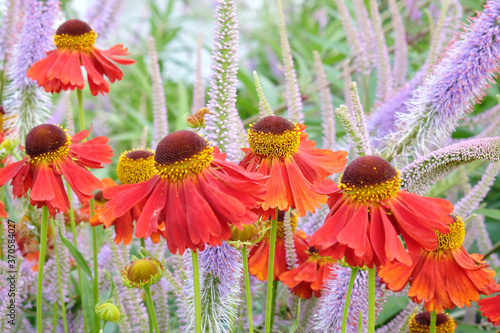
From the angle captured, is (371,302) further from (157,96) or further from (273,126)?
(157,96)

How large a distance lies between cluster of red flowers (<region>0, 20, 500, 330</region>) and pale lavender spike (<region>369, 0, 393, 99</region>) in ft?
1.64

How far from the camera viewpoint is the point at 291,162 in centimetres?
66

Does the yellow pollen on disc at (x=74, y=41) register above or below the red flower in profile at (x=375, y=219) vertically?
above

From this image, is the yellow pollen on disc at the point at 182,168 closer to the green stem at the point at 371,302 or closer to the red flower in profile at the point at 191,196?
the red flower in profile at the point at 191,196

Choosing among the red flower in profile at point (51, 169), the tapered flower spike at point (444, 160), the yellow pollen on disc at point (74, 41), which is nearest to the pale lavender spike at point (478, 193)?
the tapered flower spike at point (444, 160)

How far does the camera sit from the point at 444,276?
0.70 meters

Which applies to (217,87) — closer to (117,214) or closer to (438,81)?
(117,214)

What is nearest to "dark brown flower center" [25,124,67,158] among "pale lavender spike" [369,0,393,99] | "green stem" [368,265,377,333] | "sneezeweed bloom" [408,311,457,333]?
"green stem" [368,265,377,333]

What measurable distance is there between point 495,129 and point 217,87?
26.5 inches

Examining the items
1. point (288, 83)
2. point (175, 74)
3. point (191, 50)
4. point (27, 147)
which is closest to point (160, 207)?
point (27, 147)

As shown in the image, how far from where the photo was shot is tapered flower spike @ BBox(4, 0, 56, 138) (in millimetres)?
1023

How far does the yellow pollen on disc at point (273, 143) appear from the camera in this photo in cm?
65

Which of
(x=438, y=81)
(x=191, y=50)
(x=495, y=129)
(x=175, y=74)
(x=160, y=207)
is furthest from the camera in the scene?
(x=191, y=50)

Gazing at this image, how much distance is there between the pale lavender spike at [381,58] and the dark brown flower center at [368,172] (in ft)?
1.98
